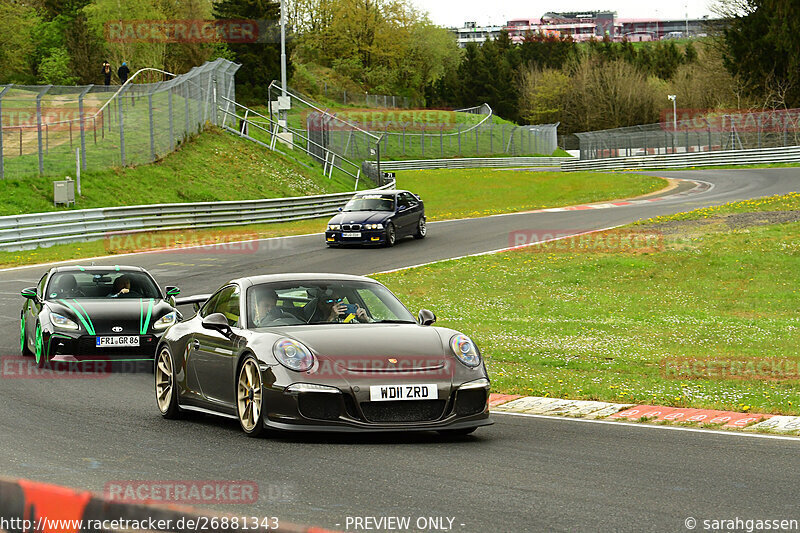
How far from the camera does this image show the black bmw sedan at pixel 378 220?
101 ft

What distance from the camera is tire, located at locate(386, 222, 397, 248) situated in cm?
3105

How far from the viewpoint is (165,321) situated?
566 inches

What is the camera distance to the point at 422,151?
8638 centimetres

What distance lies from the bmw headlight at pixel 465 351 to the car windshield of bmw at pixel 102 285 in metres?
7.39

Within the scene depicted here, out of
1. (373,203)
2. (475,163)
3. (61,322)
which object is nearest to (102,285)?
(61,322)

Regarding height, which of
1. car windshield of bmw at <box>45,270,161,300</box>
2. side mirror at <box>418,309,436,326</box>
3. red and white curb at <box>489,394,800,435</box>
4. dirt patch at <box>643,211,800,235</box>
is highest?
side mirror at <box>418,309,436,326</box>

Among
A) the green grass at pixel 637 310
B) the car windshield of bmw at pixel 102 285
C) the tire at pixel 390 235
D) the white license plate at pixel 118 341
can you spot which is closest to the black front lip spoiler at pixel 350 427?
the green grass at pixel 637 310

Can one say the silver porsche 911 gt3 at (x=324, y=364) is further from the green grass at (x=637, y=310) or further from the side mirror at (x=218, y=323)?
the green grass at (x=637, y=310)

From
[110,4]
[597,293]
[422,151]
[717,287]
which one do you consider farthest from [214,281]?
[110,4]

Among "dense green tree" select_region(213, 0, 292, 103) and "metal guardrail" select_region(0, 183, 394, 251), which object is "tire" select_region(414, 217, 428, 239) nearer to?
"metal guardrail" select_region(0, 183, 394, 251)

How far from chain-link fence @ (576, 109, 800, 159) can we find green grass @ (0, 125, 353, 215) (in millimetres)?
29029

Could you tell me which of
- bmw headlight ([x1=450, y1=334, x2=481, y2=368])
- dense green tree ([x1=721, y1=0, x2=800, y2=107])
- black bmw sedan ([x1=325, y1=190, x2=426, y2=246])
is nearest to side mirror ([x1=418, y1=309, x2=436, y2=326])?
bmw headlight ([x1=450, y1=334, x2=481, y2=368])

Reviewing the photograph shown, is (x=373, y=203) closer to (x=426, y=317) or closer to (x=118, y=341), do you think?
(x=118, y=341)

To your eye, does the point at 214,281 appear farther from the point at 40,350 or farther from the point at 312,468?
Result: the point at 312,468
